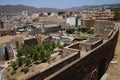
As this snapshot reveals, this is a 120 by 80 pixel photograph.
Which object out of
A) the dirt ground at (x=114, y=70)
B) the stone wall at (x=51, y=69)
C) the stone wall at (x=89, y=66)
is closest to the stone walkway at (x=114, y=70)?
the dirt ground at (x=114, y=70)

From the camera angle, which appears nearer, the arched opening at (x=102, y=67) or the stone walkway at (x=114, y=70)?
the stone walkway at (x=114, y=70)

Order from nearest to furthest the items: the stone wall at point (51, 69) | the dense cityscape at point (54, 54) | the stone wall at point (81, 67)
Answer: the stone wall at point (51, 69) → the stone wall at point (81, 67) → the dense cityscape at point (54, 54)

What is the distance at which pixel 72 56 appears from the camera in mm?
7926

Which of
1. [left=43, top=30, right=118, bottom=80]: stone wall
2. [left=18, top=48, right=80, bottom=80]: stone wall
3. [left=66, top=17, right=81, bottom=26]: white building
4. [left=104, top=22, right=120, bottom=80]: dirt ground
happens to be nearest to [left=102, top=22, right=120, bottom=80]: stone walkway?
[left=104, top=22, right=120, bottom=80]: dirt ground

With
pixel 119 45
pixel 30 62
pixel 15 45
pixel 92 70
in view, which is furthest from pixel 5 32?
pixel 92 70

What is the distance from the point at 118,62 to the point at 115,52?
2.08 metres

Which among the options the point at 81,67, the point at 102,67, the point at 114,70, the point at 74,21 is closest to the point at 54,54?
the point at 102,67

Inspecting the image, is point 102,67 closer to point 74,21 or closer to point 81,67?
point 81,67

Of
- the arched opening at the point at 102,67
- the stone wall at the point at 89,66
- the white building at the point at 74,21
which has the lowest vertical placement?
the white building at the point at 74,21

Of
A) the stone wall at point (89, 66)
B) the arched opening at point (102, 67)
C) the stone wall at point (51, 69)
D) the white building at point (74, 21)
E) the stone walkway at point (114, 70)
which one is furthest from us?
the white building at point (74, 21)

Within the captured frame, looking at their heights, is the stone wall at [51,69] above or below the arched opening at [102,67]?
above

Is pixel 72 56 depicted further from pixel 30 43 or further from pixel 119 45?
pixel 30 43

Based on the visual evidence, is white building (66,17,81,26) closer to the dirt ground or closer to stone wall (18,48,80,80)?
the dirt ground

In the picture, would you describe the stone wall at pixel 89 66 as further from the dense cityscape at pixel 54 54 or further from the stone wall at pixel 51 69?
the stone wall at pixel 51 69
